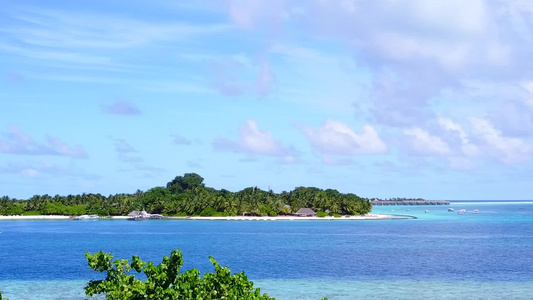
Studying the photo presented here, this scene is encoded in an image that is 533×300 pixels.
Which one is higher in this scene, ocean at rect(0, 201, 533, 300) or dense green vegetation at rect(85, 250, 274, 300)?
dense green vegetation at rect(85, 250, 274, 300)

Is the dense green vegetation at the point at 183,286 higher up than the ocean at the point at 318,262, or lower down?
higher up

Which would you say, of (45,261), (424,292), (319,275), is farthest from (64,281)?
(424,292)

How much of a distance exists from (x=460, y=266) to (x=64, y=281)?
53.2 m

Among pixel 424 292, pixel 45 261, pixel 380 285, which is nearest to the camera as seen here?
pixel 424 292

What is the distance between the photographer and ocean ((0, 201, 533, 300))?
6255 centimetres

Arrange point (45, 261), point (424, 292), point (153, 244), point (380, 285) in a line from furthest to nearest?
point (153, 244) → point (45, 261) → point (380, 285) → point (424, 292)

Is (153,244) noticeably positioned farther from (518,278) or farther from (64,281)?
(518,278)

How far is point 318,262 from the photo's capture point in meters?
87.9

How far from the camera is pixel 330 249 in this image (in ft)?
350

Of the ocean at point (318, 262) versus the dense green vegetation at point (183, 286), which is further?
the ocean at point (318, 262)

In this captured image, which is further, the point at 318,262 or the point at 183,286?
the point at 318,262

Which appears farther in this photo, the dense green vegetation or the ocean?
the ocean

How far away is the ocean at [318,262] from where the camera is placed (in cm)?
6255

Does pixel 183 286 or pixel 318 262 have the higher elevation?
pixel 183 286
